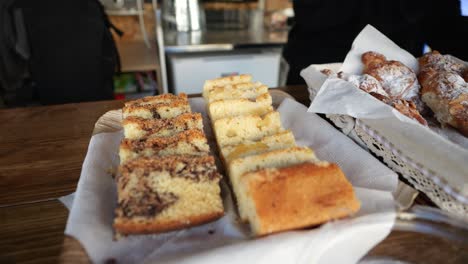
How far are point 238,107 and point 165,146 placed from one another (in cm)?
30

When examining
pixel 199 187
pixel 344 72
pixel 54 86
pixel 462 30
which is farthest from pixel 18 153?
pixel 462 30

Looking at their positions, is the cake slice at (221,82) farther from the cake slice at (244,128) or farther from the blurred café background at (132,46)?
the blurred café background at (132,46)

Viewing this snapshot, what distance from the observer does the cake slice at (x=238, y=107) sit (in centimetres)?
93

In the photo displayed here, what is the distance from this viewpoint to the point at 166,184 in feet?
2.12

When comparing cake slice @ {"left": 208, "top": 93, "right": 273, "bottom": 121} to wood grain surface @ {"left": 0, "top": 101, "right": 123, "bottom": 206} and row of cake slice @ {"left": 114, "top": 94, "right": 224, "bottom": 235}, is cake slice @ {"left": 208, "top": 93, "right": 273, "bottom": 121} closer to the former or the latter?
row of cake slice @ {"left": 114, "top": 94, "right": 224, "bottom": 235}

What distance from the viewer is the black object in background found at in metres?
1.65

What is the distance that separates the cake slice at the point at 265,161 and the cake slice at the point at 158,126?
20 cm

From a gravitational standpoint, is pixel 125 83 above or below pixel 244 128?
below

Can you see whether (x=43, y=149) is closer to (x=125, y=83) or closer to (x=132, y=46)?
(x=125, y=83)

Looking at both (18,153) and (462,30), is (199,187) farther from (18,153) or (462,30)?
(462,30)

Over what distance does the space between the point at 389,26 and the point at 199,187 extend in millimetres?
1357

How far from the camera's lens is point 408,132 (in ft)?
A: 2.31

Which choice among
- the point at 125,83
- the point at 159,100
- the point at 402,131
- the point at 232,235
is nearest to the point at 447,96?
the point at 402,131

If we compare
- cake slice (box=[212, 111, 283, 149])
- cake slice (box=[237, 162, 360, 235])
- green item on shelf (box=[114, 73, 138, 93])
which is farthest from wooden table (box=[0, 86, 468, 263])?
green item on shelf (box=[114, 73, 138, 93])
